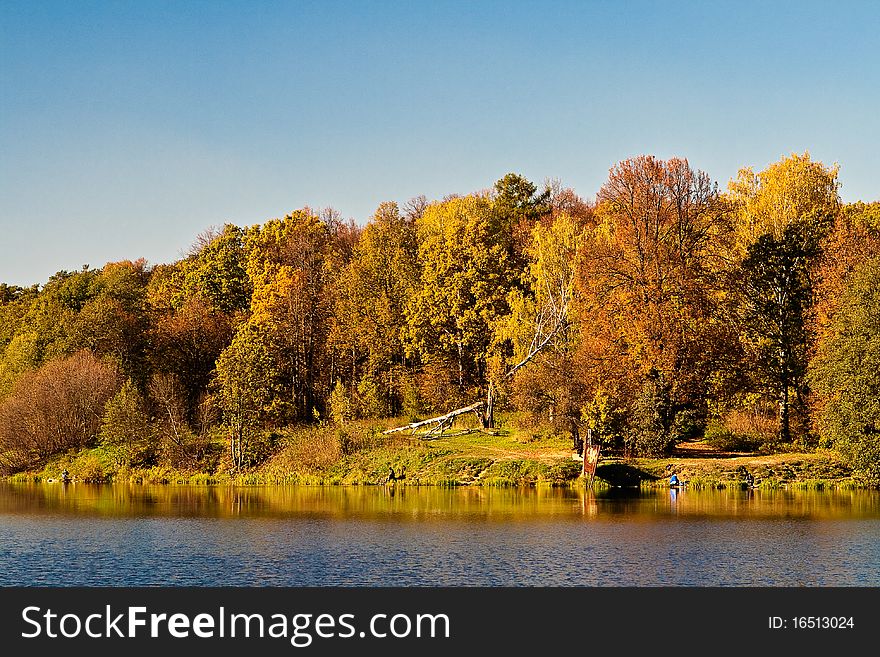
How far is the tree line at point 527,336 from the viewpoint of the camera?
5766 cm

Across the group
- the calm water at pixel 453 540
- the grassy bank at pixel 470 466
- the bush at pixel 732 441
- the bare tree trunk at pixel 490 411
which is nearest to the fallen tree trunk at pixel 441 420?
the bare tree trunk at pixel 490 411

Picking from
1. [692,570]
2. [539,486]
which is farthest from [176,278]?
[692,570]

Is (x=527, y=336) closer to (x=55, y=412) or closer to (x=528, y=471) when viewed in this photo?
(x=528, y=471)

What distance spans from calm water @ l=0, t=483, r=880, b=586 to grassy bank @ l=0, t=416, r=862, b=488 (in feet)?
10.6

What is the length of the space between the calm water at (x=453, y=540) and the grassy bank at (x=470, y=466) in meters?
3.22

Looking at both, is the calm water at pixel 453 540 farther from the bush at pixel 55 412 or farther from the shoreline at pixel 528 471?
the bush at pixel 55 412

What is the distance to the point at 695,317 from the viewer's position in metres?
59.1

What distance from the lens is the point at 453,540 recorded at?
33812mm

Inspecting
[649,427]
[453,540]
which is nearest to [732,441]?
[649,427]

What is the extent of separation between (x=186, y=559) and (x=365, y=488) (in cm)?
2630

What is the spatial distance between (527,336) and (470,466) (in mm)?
12996

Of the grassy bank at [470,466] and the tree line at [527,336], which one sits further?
the tree line at [527,336]
